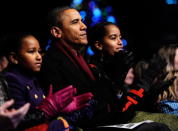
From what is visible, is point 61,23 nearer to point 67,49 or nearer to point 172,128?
point 67,49

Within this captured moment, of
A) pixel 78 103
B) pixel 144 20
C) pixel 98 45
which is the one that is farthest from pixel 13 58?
pixel 144 20

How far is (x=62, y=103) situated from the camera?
226 cm

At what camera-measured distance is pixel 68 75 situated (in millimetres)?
2623

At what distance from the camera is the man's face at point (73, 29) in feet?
9.30

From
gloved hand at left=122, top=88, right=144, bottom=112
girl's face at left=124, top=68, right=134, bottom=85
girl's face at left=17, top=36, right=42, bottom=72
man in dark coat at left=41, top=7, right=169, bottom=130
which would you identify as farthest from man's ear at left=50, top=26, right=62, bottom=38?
girl's face at left=124, top=68, right=134, bottom=85

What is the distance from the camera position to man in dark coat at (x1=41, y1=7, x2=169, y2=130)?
2.60 m

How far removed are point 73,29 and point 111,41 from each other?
1.62ft

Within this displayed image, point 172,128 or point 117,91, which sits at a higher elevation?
point 117,91

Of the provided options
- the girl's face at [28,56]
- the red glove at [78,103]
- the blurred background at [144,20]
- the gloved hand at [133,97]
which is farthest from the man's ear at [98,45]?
the blurred background at [144,20]

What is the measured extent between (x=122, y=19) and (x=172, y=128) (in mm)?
4237

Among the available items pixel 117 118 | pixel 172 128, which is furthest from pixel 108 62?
pixel 172 128

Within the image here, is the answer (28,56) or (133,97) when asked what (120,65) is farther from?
(28,56)

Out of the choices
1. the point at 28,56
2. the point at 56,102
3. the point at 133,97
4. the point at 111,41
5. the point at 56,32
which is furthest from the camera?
the point at 111,41

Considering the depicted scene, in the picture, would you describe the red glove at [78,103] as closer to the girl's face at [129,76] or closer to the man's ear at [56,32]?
the man's ear at [56,32]
